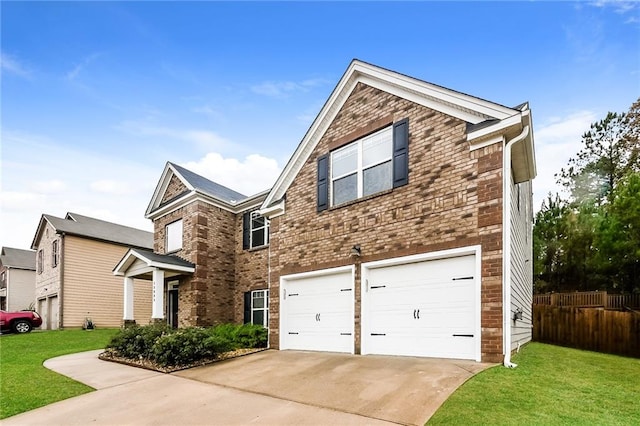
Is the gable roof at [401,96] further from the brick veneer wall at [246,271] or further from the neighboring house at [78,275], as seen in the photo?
the neighboring house at [78,275]

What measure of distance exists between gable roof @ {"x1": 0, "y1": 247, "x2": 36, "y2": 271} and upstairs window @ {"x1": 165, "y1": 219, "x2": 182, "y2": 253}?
873 inches

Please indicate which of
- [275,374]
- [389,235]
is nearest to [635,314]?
[389,235]

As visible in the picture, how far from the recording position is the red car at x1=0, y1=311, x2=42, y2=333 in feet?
64.3

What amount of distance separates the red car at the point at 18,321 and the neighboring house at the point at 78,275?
1.24 meters

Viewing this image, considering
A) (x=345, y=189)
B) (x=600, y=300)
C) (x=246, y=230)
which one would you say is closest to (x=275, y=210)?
(x=345, y=189)

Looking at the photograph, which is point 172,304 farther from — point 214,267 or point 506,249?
point 506,249

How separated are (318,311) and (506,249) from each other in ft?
18.1

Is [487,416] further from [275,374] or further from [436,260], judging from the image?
[275,374]

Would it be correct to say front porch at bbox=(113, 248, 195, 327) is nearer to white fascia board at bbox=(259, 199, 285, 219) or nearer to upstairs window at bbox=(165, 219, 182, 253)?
upstairs window at bbox=(165, 219, 182, 253)

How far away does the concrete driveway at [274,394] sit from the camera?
544cm

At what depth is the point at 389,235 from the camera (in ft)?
30.4

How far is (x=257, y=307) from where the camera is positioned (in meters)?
15.5

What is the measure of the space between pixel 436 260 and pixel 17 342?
→ 1690 cm

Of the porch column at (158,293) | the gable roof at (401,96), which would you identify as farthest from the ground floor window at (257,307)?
the gable roof at (401,96)
